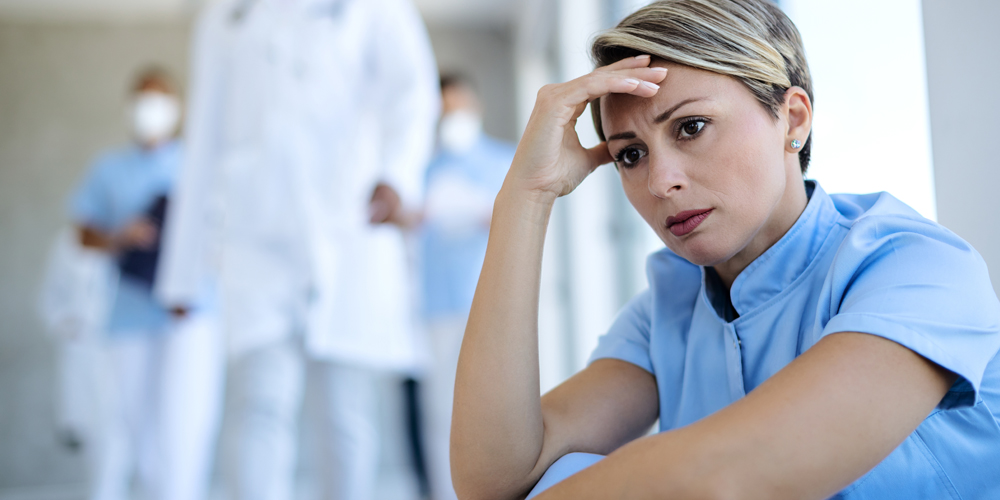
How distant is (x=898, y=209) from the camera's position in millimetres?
721

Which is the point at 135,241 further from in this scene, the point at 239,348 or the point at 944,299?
the point at 944,299

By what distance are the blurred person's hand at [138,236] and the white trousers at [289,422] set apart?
111 centimetres

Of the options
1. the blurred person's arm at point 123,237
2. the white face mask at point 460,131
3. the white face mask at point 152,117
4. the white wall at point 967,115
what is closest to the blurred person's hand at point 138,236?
the blurred person's arm at point 123,237

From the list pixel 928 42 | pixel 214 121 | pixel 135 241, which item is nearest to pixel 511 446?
pixel 928 42

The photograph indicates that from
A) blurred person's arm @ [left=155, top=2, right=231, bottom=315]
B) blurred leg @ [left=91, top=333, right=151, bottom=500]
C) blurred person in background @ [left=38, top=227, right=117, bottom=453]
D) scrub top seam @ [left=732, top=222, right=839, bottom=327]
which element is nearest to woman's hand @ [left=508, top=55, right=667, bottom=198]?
scrub top seam @ [left=732, top=222, right=839, bottom=327]

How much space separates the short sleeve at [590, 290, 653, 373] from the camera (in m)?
0.94

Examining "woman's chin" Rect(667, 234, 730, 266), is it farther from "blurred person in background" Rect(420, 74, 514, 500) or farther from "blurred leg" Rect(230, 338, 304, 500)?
"blurred person in background" Rect(420, 74, 514, 500)

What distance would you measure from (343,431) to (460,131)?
1625 millimetres

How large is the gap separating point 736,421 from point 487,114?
14.5ft

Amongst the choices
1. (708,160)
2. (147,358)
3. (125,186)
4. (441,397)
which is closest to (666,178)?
(708,160)

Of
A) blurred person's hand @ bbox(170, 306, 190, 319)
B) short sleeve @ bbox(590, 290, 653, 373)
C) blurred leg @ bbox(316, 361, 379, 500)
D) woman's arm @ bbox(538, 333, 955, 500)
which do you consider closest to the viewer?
woman's arm @ bbox(538, 333, 955, 500)

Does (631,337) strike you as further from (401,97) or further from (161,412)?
(161,412)

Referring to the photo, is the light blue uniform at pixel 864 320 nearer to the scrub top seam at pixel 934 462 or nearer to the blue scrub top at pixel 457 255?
the scrub top seam at pixel 934 462

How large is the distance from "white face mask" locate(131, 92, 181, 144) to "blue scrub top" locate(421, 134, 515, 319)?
3.75ft
